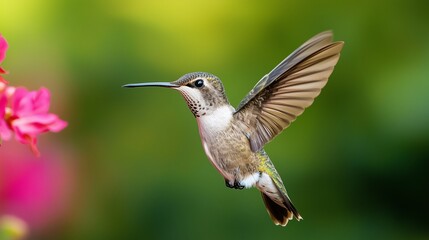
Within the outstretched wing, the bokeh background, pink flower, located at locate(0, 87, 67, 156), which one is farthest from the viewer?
the bokeh background

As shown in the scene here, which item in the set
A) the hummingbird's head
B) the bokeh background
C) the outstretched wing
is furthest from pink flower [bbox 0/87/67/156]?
the bokeh background

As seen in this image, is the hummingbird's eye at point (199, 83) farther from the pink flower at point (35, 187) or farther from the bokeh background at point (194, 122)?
the bokeh background at point (194, 122)

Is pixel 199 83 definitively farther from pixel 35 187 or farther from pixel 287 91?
pixel 35 187

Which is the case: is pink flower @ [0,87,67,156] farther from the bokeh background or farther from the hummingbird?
the bokeh background

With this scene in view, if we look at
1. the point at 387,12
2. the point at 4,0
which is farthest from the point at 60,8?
the point at 387,12

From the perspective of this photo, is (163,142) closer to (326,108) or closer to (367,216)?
(326,108)

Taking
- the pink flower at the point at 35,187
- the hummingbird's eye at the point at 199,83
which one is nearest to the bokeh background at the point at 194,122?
the pink flower at the point at 35,187

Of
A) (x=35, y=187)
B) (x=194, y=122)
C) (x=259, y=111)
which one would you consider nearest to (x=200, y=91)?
(x=259, y=111)
